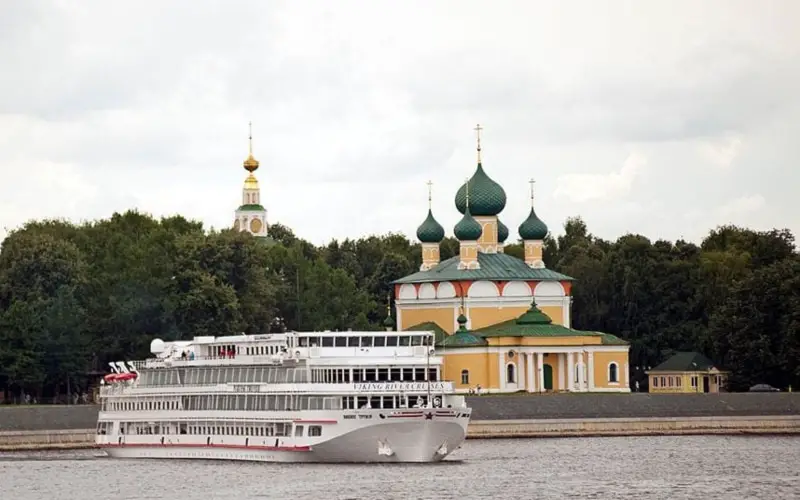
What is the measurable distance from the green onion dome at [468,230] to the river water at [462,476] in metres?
41.7

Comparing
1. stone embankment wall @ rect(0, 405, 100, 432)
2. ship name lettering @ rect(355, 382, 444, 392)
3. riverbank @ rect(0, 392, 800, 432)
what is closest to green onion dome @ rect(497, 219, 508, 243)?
riverbank @ rect(0, 392, 800, 432)

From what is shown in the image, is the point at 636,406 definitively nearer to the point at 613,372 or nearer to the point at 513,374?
the point at 513,374

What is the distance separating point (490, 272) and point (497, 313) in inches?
107

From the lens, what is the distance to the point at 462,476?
106625mm

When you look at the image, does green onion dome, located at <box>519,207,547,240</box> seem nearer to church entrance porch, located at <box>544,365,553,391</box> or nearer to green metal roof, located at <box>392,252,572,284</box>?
green metal roof, located at <box>392,252,572,284</box>

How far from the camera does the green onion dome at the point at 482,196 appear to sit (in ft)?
569

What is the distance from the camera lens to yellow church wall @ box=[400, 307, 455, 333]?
554 feet

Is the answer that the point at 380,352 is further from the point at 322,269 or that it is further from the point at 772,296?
the point at 322,269

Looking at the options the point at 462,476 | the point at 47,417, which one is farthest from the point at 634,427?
the point at 462,476

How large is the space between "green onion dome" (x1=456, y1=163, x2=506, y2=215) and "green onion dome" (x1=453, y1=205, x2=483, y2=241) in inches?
153

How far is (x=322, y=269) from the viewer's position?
17662 cm

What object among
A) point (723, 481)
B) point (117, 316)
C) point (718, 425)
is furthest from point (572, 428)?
point (723, 481)

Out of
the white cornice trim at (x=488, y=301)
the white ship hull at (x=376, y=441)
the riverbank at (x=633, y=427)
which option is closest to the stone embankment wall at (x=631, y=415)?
the riverbank at (x=633, y=427)

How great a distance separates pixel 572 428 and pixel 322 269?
37.7 meters
